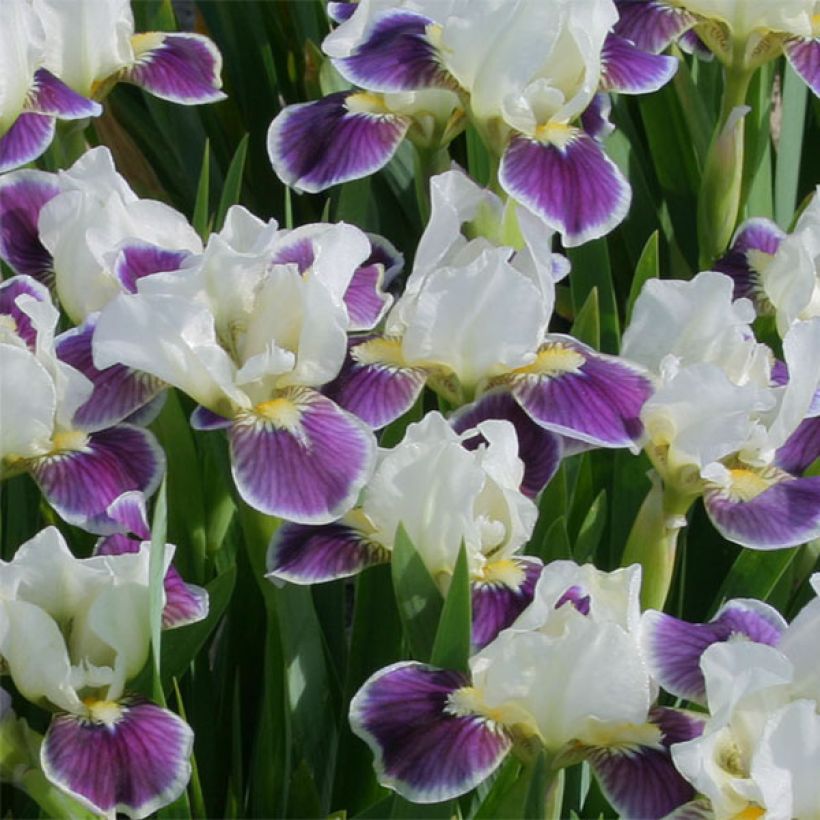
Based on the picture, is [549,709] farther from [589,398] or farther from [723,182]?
[723,182]

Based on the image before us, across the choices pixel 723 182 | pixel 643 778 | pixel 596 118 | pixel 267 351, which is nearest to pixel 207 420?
pixel 267 351

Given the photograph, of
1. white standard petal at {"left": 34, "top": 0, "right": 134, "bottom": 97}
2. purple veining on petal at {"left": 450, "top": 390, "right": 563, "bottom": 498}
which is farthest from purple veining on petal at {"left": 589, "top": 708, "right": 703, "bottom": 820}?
white standard petal at {"left": 34, "top": 0, "right": 134, "bottom": 97}

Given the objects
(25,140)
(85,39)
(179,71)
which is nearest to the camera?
(25,140)

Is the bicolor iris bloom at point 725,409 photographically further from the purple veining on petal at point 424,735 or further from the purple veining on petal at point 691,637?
the purple veining on petal at point 424,735

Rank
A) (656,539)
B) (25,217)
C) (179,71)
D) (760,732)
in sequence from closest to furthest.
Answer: (760,732) → (656,539) → (25,217) → (179,71)

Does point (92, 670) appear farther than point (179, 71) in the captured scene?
No

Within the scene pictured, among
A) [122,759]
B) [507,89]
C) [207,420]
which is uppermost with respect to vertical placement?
[507,89]

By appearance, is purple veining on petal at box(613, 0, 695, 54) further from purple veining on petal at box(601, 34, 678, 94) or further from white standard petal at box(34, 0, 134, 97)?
white standard petal at box(34, 0, 134, 97)

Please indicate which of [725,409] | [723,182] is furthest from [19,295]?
[723,182]

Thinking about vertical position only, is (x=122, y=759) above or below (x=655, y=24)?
below
